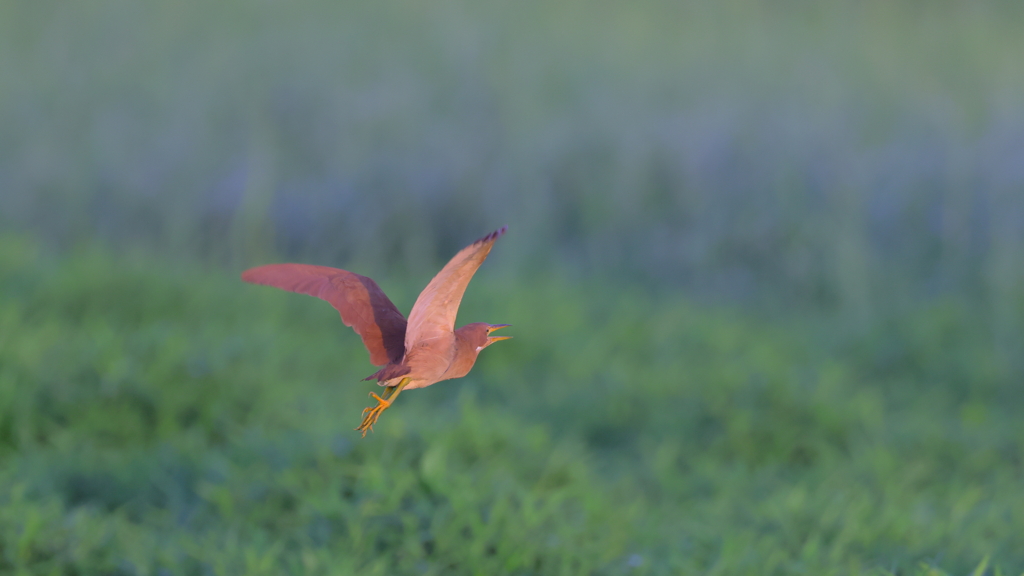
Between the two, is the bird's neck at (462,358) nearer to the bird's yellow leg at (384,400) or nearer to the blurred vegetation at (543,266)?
the bird's yellow leg at (384,400)

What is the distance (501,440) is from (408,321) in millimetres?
2147

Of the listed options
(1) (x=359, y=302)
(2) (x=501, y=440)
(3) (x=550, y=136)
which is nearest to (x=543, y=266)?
(3) (x=550, y=136)

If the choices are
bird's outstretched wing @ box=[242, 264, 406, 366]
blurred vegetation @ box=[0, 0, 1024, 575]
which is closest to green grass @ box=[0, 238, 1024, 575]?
blurred vegetation @ box=[0, 0, 1024, 575]

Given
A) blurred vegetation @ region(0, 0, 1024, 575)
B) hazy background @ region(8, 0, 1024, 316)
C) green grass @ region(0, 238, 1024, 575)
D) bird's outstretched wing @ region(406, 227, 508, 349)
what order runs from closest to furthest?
bird's outstretched wing @ region(406, 227, 508, 349) < green grass @ region(0, 238, 1024, 575) < blurred vegetation @ region(0, 0, 1024, 575) < hazy background @ region(8, 0, 1024, 316)

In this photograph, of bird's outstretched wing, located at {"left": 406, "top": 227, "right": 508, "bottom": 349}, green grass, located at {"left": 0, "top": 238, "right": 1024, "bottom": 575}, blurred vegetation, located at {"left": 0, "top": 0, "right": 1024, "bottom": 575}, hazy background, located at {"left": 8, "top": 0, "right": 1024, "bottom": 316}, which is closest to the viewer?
bird's outstretched wing, located at {"left": 406, "top": 227, "right": 508, "bottom": 349}

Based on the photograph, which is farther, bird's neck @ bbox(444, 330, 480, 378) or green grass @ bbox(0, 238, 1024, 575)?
green grass @ bbox(0, 238, 1024, 575)

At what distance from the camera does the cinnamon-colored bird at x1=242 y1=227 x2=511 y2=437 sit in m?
0.69

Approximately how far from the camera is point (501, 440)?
2.84m

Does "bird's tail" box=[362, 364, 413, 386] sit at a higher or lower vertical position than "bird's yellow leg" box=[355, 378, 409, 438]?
higher

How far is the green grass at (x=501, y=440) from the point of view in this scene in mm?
2311

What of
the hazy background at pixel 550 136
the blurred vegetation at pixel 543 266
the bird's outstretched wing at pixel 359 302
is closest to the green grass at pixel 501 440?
the blurred vegetation at pixel 543 266

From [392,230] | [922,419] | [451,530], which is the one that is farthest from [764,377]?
[392,230]

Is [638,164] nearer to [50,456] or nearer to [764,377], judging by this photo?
[764,377]

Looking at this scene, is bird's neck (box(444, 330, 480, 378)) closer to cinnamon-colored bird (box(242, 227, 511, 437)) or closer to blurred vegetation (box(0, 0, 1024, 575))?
cinnamon-colored bird (box(242, 227, 511, 437))
